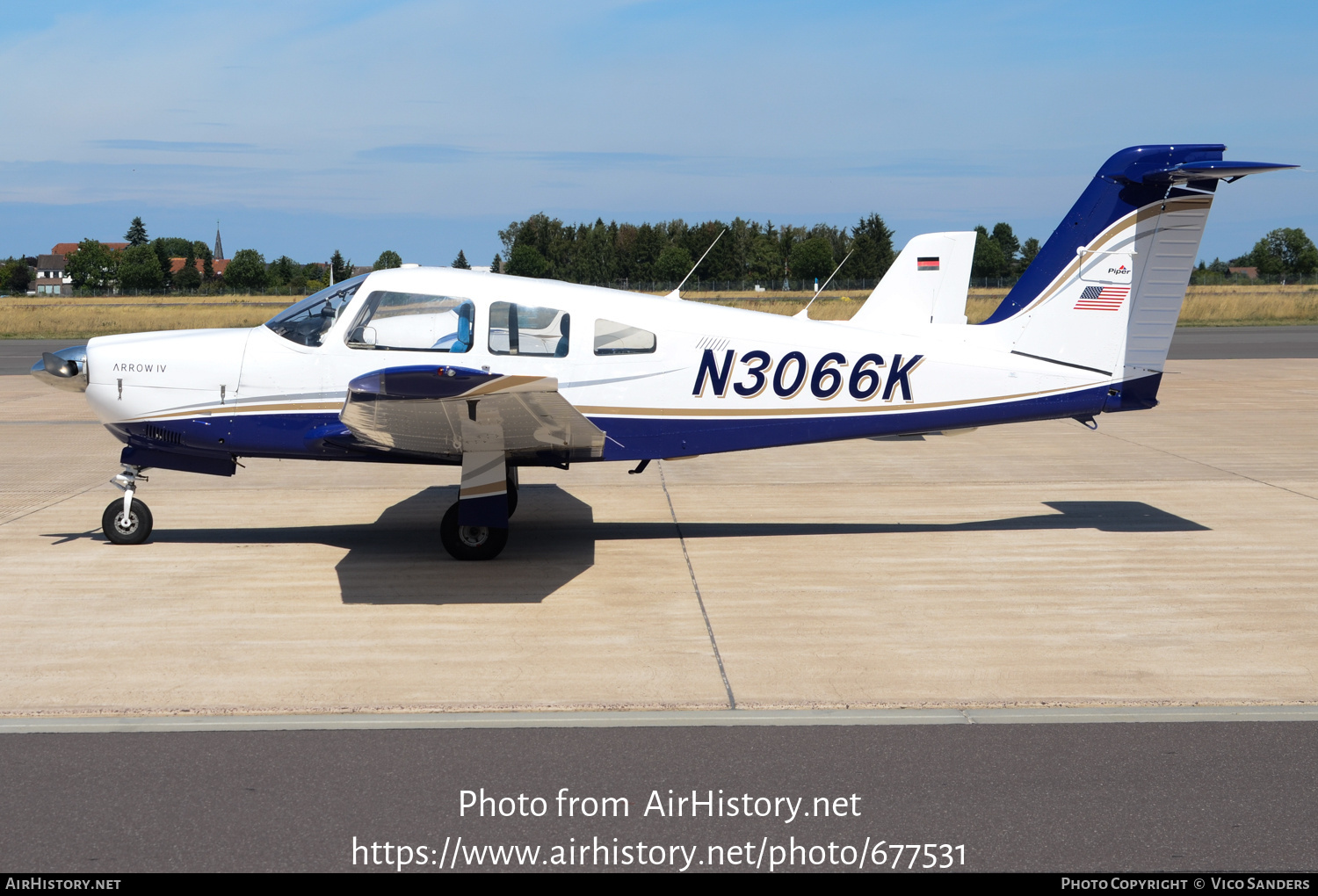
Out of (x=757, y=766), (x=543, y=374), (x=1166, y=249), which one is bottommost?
(x=757, y=766)

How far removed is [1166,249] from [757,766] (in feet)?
20.2

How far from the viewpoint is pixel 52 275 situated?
18012 cm

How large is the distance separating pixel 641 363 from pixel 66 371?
14.0 feet

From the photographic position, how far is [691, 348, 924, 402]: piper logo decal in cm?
835

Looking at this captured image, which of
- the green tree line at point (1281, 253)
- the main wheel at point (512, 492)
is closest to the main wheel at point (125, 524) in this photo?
the main wheel at point (512, 492)

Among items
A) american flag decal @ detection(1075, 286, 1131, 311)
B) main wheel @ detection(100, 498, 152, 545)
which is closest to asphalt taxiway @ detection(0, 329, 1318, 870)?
main wheel @ detection(100, 498, 152, 545)

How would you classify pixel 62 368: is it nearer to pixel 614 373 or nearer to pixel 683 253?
pixel 614 373

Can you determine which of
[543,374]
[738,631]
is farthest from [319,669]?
[543,374]

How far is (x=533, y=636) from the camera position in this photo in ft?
21.0

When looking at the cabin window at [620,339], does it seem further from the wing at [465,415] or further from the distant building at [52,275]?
the distant building at [52,275]

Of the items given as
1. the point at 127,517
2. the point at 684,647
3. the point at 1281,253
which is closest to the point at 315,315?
the point at 127,517

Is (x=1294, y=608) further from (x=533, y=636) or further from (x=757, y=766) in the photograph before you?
(x=533, y=636)

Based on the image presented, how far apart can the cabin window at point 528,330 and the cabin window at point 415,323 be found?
0.19 m

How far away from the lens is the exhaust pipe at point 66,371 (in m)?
8.09
